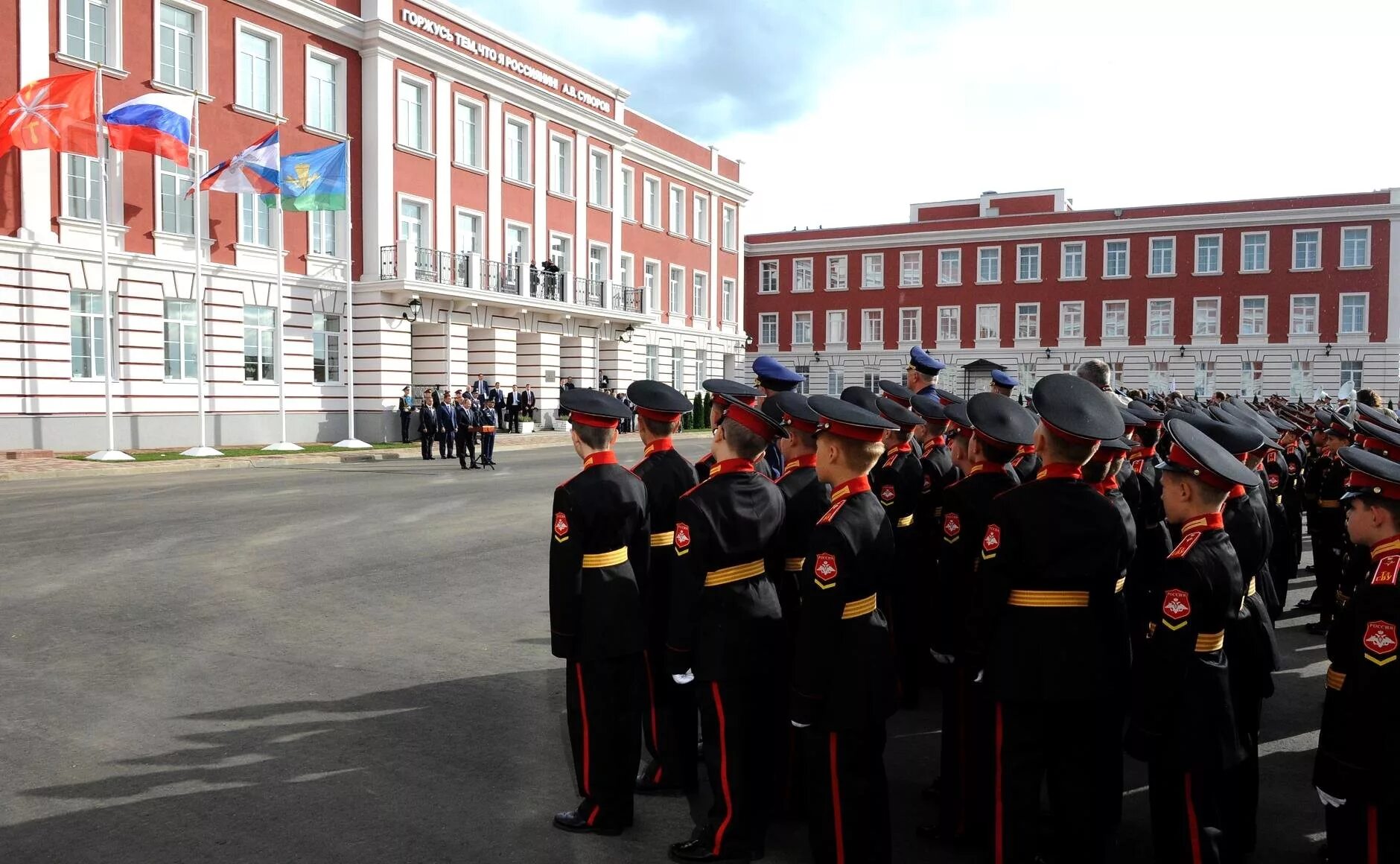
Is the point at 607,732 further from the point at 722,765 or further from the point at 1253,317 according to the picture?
the point at 1253,317

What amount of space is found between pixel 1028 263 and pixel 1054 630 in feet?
189

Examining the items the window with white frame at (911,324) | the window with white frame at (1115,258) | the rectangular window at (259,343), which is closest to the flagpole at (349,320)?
the rectangular window at (259,343)

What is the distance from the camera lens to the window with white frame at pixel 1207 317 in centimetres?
5397

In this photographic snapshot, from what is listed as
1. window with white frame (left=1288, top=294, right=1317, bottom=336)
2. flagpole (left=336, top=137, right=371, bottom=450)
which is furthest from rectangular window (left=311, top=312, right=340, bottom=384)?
window with white frame (left=1288, top=294, right=1317, bottom=336)

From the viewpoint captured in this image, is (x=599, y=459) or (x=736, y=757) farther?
(x=599, y=459)

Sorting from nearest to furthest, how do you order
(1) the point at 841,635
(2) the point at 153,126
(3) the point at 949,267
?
(1) the point at 841,635
(2) the point at 153,126
(3) the point at 949,267

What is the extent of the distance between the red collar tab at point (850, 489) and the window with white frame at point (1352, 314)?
58564 millimetres

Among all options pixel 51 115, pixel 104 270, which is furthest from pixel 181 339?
pixel 51 115

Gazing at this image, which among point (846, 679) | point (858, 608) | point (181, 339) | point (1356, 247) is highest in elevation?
point (1356, 247)

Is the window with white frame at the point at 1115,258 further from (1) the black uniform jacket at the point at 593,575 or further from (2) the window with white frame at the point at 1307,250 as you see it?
(1) the black uniform jacket at the point at 593,575

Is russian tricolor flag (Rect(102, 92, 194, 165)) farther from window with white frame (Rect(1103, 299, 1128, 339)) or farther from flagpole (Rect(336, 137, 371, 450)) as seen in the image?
window with white frame (Rect(1103, 299, 1128, 339))

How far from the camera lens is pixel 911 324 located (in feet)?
198

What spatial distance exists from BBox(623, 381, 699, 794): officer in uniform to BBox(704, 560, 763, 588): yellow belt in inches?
27.1

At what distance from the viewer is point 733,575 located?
154 inches
